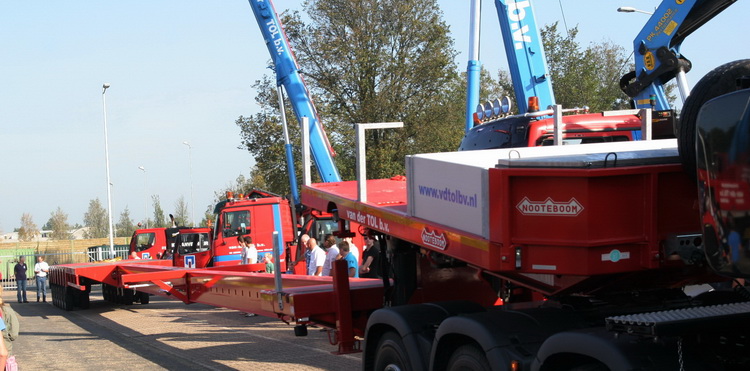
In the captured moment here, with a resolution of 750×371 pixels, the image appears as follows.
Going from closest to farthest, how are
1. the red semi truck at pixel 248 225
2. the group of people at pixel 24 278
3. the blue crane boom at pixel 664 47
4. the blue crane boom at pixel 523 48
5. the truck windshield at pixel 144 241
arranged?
the blue crane boom at pixel 664 47
the blue crane boom at pixel 523 48
the red semi truck at pixel 248 225
the group of people at pixel 24 278
the truck windshield at pixel 144 241

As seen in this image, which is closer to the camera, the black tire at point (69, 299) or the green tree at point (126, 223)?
the black tire at point (69, 299)

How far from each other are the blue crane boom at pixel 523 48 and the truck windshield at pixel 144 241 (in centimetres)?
2022

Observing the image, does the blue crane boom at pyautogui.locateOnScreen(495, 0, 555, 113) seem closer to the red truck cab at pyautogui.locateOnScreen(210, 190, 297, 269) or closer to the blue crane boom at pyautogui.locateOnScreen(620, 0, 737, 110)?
the blue crane boom at pyautogui.locateOnScreen(620, 0, 737, 110)

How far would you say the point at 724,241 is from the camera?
344 centimetres

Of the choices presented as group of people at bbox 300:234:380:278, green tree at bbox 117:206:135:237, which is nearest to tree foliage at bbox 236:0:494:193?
group of people at bbox 300:234:380:278

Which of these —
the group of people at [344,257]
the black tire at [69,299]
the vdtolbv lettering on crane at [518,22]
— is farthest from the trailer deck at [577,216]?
the black tire at [69,299]

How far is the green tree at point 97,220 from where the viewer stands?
8719 cm

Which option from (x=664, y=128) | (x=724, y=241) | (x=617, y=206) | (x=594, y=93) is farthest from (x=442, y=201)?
(x=594, y=93)

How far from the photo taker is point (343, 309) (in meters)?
7.02

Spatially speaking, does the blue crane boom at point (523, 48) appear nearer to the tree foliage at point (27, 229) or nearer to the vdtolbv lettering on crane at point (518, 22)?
the vdtolbv lettering on crane at point (518, 22)

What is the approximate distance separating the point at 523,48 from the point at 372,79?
1543 cm

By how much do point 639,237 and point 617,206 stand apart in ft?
0.70

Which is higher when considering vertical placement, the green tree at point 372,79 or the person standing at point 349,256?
the green tree at point 372,79

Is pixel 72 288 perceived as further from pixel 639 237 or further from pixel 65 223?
pixel 65 223
